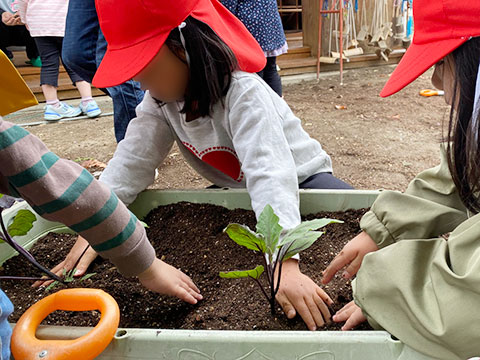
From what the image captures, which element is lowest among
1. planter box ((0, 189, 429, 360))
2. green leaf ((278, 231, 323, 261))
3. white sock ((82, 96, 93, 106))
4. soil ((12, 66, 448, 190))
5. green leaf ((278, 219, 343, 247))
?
soil ((12, 66, 448, 190))

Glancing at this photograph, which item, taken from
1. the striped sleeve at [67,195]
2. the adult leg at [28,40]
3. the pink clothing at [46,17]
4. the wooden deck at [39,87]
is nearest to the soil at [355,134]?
the wooden deck at [39,87]

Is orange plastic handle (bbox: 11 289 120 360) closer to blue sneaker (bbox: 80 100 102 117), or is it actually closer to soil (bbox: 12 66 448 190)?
soil (bbox: 12 66 448 190)

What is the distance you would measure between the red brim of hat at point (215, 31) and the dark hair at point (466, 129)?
642mm

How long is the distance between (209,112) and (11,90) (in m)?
0.61

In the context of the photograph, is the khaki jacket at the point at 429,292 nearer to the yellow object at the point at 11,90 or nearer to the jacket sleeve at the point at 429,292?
the jacket sleeve at the point at 429,292

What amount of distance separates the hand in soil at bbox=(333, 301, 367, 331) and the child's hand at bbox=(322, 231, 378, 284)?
0.08m

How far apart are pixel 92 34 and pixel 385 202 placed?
5.41 feet

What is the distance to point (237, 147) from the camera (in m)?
1.24

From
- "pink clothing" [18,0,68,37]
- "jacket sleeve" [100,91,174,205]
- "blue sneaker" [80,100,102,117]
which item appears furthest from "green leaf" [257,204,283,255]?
"blue sneaker" [80,100,102,117]

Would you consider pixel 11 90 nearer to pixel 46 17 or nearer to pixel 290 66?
pixel 46 17

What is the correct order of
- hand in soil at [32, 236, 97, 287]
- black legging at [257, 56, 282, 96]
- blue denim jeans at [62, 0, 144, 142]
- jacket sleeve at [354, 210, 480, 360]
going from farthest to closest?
1. black legging at [257, 56, 282, 96]
2. blue denim jeans at [62, 0, 144, 142]
3. hand in soil at [32, 236, 97, 287]
4. jacket sleeve at [354, 210, 480, 360]

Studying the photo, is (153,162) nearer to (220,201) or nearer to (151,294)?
(220,201)

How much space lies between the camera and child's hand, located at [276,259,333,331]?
0.88 meters

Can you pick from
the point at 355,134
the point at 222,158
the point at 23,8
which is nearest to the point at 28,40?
the point at 23,8
